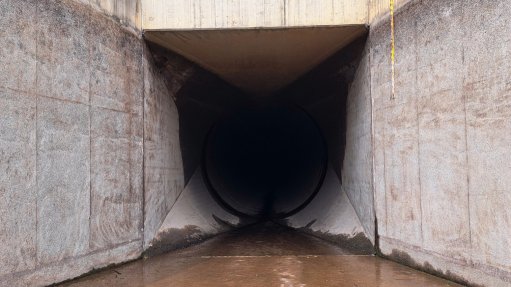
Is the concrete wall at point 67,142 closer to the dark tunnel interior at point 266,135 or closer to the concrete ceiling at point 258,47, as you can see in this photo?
the concrete ceiling at point 258,47

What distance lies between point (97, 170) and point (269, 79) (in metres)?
5.23

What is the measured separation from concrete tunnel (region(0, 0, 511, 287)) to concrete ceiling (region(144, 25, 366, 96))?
0.04 metres

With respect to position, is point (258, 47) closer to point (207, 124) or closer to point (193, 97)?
point (193, 97)

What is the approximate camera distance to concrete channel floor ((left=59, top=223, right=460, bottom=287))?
18.9ft

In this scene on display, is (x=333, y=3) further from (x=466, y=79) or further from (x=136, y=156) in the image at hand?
(x=136, y=156)

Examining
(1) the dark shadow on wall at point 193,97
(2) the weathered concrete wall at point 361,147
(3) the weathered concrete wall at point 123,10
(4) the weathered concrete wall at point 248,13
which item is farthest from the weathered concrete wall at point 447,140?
(3) the weathered concrete wall at point 123,10

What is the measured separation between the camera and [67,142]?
587 centimetres

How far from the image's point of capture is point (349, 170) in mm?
9047

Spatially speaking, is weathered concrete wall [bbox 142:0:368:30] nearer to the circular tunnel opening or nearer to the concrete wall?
the concrete wall

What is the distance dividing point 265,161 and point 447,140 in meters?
11.9

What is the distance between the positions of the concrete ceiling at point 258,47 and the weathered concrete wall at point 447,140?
1.23 meters

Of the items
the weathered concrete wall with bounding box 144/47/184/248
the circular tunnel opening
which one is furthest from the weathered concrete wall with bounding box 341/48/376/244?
the weathered concrete wall with bounding box 144/47/184/248

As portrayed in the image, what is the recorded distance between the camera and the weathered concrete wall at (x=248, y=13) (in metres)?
7.79

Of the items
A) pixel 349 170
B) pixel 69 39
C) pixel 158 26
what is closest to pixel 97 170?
pixel 69 39
